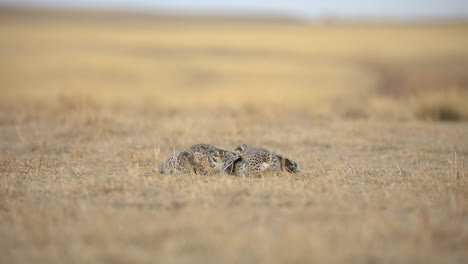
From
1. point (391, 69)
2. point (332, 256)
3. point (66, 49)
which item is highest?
point (66, 49)

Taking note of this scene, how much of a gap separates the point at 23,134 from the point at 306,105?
8698 mm

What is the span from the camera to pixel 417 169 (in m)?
8.10

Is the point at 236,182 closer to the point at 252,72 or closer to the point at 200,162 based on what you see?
the point at 200,162

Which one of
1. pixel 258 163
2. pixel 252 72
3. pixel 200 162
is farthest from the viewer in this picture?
pixel 252 72

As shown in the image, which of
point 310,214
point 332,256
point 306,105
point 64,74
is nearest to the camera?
point 332,256

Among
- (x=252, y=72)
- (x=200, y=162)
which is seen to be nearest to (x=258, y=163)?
(x=200, y=162)

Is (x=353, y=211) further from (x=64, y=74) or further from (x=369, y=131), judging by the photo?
(x=64, y=74)

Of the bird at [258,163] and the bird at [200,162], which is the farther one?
the bird at [200,162]

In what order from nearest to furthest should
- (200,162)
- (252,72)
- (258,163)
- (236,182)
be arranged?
(236,182) → (258,163) → (200,162) → (252,72)

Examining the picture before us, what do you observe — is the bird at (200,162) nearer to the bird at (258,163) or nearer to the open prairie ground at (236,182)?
the bird at (258,163)

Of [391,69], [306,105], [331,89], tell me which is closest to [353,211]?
[306,105]

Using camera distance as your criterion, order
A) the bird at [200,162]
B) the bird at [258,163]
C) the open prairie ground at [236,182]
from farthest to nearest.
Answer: the bird at [200,162] → the bird at [258,163] → the open prairie ground at [236,182]

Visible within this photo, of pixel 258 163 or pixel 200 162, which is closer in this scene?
pixel 258 163

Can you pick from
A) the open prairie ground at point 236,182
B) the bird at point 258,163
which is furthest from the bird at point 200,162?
the open prairie ground at point 236,182
